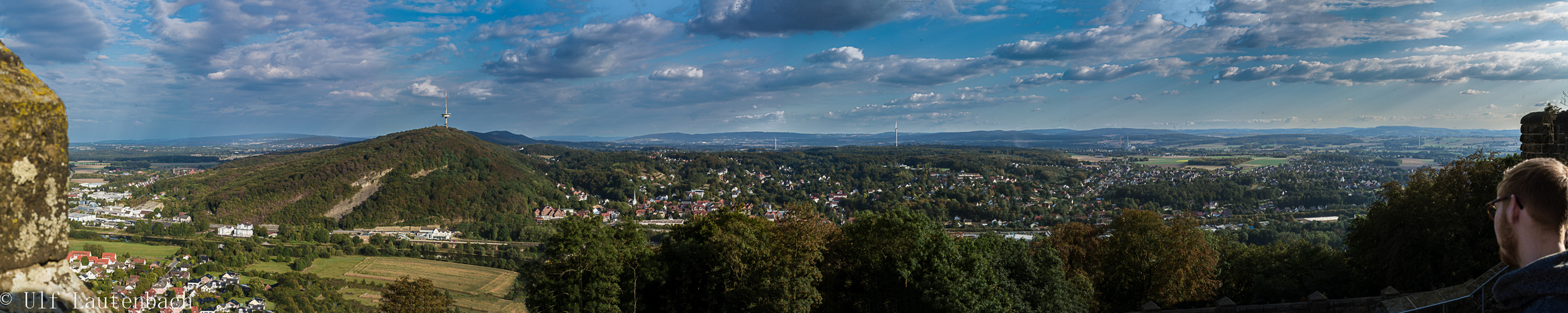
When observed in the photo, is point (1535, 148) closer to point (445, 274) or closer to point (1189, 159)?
point (445, 274)

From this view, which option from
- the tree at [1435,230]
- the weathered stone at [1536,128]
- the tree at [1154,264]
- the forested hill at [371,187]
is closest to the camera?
the weathered stone at [1536,128]

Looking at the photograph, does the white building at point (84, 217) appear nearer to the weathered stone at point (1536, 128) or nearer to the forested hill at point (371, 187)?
the forested hill at point (371, 187)

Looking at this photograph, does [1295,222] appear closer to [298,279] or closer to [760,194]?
[760,194]

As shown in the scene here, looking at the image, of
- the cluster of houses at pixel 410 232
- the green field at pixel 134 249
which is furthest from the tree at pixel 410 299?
the cluster of houses at pixel 410 232

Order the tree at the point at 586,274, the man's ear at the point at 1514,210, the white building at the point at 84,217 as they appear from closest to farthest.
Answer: the man's ear at the point at 1514,210, the tree at the point at 586,274, the white building at the point at 84,217

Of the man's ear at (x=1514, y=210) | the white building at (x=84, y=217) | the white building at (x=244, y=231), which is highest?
the man's ear at (x=1514, y=210)

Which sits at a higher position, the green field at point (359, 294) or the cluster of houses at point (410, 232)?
the green field at point (359, 294)

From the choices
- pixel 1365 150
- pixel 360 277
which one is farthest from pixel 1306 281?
pixel 1365 150
